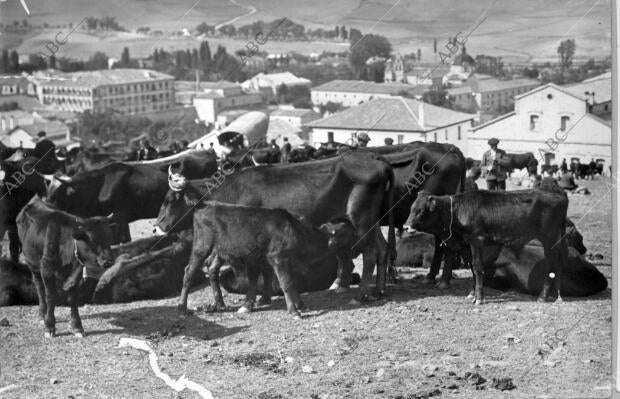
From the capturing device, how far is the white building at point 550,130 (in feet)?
22.7

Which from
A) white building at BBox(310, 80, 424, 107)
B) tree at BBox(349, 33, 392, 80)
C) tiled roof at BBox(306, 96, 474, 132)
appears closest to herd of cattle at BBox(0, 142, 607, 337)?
tiled roof at BBox(306, 96, 474, 132)

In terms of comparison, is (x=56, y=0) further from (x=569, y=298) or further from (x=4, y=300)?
(x=569, y=298)

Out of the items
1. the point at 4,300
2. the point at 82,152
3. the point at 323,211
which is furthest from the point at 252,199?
the point at 82,152

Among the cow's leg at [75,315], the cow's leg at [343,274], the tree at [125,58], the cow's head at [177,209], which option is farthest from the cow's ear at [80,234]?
the tree at [125,58]

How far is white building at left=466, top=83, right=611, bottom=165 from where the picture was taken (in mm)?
6914

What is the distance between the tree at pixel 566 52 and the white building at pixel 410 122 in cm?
82

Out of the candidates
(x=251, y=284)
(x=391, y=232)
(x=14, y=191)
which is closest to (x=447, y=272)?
(x=391, y=232)

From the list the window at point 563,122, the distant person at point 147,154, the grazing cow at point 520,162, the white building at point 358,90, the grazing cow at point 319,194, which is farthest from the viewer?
the distant person at point 147,154

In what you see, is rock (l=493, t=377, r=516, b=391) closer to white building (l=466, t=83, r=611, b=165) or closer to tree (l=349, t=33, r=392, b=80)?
white building (l=466, t=83, r=611, b=165)

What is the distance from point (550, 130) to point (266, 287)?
2.02 metres

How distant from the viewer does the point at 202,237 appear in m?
6.55

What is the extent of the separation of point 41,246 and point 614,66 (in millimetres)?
3158

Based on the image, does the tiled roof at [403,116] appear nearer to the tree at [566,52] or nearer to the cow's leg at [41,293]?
the tree at [566,52]

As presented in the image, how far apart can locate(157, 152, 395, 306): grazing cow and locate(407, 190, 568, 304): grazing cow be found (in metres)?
0.32
